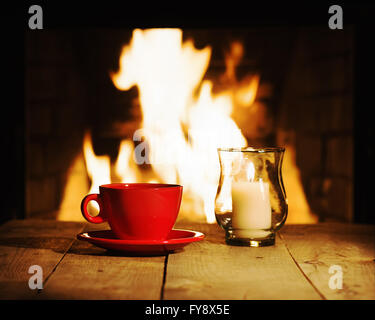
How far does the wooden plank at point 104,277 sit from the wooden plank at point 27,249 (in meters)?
0.02

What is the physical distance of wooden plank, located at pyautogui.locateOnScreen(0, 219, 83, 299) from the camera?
26.0 inches

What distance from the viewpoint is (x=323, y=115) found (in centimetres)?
170

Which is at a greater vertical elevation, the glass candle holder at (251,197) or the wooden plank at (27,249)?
the glass candle holder at (251,197)

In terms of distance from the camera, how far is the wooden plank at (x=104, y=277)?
619mm

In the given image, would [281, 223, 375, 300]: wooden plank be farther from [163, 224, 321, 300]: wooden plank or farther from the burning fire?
the burning fire

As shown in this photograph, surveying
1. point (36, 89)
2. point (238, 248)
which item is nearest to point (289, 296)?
point (238, 248)

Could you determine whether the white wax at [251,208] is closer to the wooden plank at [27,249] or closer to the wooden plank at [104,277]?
the wooden plank at [104,277]

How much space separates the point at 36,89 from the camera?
5.59ft

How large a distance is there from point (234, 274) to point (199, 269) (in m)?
0.05

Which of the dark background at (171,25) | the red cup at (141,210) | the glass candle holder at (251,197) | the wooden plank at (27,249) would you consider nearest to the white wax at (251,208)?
the glass candle holder at (251,197)

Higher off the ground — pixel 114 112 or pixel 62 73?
pixel 62 73

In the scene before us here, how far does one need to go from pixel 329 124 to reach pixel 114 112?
1.97ft

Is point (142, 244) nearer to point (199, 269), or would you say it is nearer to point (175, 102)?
point (199, 269)
